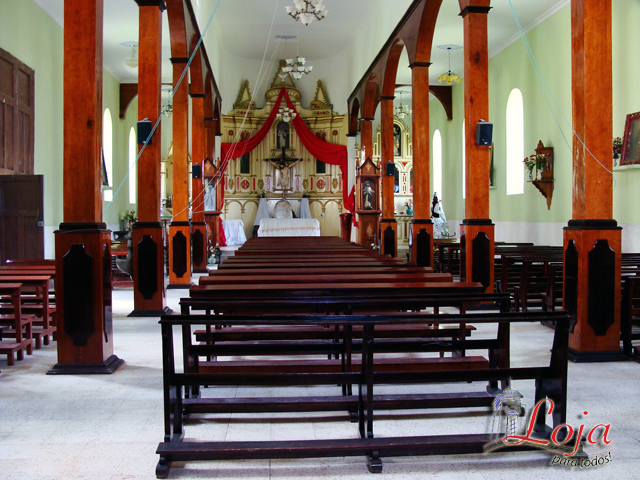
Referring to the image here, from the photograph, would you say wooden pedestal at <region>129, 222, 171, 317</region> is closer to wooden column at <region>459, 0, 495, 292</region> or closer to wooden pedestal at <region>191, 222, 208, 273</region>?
wooden column at <region>459, 0, 495, 292</region>

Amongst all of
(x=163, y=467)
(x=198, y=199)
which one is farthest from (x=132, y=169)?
(x=163, y=467)

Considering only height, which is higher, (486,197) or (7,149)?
(7,149)

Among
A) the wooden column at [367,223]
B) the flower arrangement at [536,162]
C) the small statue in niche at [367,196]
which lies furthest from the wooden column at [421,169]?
the small statue in niche at [367,196]

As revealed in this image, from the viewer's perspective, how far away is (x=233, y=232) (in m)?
16.5

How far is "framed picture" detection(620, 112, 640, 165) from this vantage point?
8.17 meters

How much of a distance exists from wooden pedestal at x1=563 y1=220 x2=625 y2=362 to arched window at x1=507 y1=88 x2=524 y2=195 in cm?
844

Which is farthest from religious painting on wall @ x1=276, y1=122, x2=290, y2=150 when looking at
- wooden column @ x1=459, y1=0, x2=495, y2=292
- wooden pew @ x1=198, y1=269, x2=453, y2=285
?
wooden pew @ x1=198, y1=269, x2=453, y2=285

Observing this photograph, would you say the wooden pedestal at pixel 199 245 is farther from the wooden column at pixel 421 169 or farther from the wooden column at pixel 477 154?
the wooden column at pixel 477 154

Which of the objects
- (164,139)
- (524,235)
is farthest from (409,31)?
(164,139)

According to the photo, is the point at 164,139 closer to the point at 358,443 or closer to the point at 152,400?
the point at 152,400

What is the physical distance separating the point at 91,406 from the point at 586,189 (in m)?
3.93

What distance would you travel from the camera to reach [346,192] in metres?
16.7

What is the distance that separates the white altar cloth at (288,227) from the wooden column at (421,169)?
797 cm

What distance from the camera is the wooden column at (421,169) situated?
344 inches
